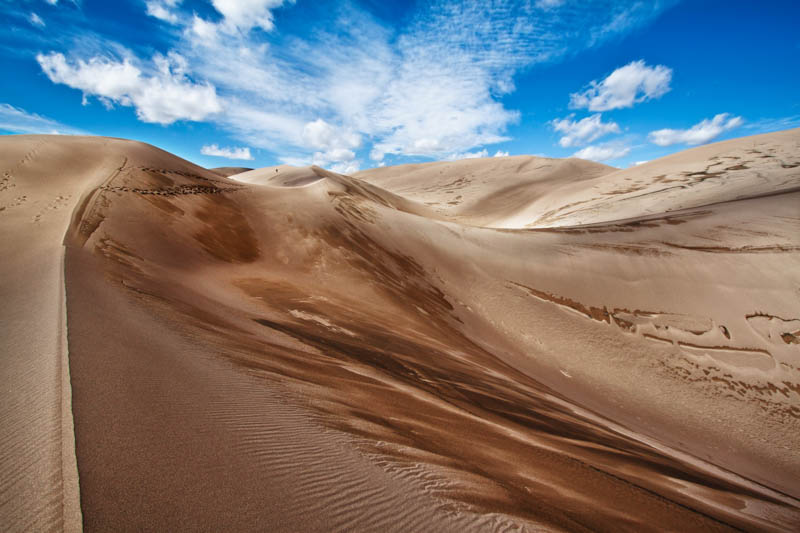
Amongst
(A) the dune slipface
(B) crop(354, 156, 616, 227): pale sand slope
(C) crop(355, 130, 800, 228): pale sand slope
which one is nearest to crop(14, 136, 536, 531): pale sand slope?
(A) the dune slipface

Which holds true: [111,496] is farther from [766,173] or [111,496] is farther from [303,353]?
[766,173]

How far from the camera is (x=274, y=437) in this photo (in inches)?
82.3

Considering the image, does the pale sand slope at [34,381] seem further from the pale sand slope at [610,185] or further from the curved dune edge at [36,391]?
the pale sand slope at [610,185]

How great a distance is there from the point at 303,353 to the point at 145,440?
7.42ft

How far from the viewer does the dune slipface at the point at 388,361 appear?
1.75 meters

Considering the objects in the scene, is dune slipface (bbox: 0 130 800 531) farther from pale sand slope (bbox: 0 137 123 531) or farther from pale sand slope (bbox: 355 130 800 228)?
pale sand slope (bbox: 355 130 800 228)

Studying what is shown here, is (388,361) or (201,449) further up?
(201,449)

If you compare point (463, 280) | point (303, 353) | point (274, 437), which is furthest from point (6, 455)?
point (463, 280)

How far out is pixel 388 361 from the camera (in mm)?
4660

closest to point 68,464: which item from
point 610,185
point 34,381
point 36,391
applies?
point 36,391

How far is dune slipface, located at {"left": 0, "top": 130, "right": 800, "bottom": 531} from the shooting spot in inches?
69.0

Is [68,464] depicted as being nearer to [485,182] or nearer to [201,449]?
[201,449]

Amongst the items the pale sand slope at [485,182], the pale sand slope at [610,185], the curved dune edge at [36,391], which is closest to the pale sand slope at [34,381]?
the curved dune edge at [36,391]

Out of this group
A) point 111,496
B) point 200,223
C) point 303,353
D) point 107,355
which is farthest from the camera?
point 200,223
